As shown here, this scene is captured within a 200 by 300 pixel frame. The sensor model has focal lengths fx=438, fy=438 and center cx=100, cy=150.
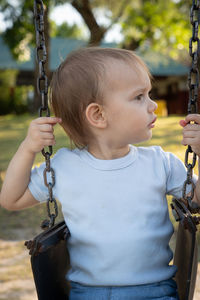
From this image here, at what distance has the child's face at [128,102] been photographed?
1.39m

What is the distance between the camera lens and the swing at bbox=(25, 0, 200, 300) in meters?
1.27

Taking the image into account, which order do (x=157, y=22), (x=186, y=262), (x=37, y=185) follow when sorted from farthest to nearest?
1. (x=157, y=22)
2. (x=37, y=185)
3. (x=186, y=262)

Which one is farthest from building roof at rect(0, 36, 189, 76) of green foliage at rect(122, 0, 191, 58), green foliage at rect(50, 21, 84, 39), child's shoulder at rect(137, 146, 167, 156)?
child's shoulder at rect(137, 146, 167, 156)

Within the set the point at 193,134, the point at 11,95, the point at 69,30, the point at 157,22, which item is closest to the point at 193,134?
the point at 193,134

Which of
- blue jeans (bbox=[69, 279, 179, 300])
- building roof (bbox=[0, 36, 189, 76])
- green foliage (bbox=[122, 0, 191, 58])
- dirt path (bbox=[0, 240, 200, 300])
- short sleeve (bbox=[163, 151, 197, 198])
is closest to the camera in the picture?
blue jeans (bbox=[69, 279, 179, 300])

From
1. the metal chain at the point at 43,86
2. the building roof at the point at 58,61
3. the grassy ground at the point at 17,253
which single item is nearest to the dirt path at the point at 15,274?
the grassy ground at the point at 17,253

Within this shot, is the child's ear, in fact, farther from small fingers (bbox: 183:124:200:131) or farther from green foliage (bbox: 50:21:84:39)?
green foliage (bbox: 50:21:84:39)

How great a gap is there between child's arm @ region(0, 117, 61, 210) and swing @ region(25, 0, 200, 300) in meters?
0.05

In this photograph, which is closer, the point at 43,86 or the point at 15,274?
the point at 43,86

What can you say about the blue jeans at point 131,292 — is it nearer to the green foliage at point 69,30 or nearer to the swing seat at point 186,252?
the swing seat at point 186,252

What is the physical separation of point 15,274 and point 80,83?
173 centimetres

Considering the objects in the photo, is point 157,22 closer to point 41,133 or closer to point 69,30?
point 41,133

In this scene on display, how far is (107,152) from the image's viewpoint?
4.87 ft

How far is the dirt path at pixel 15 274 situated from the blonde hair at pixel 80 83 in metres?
1.34
